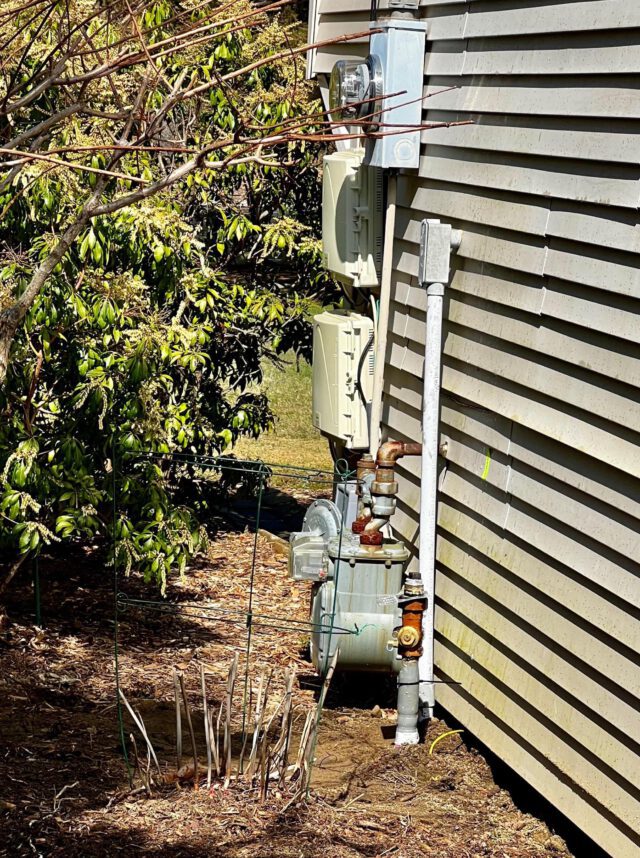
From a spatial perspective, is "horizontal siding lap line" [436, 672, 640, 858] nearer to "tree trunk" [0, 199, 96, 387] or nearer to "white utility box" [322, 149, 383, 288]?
"white utility box" [322, 149, 383, 288]

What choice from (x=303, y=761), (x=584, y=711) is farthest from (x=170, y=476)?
(x=584, y=711)

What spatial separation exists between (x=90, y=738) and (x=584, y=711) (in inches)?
86.1

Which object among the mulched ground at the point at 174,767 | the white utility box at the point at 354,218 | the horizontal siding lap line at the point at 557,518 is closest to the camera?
the horizontal siding lap line at the point at 557,518

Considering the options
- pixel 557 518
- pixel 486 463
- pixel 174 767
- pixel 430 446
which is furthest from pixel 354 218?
pixel 174 767

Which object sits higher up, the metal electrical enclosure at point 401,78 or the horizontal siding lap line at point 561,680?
the metal electrical enclosure at point 401,78

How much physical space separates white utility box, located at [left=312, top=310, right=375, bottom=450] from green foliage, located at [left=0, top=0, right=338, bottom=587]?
878mm

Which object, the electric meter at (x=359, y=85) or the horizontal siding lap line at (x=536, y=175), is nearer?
the horizontal siding lap line at (x=536, y=175)

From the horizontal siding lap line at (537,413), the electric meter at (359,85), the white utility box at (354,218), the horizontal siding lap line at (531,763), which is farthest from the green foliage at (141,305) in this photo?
the horizontal siding lap line at (531,763)

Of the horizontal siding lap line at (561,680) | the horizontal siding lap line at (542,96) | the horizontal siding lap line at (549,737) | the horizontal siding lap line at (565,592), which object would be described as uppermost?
the horizontal siding lap line at (542,96)

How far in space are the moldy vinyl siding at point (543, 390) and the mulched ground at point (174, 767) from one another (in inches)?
12.3

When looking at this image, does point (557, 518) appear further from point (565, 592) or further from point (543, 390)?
point (543, 390)

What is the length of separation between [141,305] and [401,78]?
6.04ft

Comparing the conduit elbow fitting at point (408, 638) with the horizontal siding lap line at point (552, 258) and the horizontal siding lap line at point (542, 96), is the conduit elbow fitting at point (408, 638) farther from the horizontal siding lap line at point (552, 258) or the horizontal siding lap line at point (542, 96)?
the horizontal siding lap line at point (542, 96)

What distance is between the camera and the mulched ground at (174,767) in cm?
407
